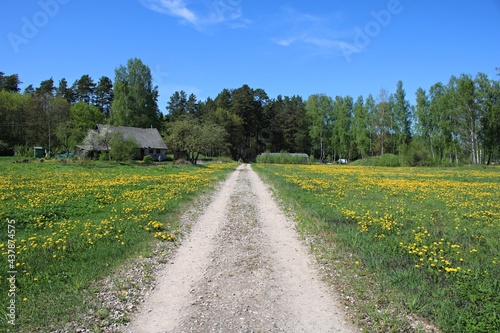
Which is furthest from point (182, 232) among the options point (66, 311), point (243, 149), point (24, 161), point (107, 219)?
point (243, 149)

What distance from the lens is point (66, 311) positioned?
5.34m

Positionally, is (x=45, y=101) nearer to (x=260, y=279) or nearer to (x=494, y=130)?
(x=260, y=279)

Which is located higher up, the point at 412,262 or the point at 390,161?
the point at 390,161

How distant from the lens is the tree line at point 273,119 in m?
67.7

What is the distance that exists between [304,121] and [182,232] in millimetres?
99006

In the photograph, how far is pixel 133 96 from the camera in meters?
87.1

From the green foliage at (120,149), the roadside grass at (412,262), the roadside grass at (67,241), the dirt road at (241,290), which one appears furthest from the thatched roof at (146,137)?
the dirt road at (241,290)

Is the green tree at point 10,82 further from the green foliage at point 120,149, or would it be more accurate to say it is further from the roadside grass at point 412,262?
the roadside grass at point 412,262

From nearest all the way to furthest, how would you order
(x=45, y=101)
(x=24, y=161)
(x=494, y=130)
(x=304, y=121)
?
(x=24, y=161) < (x=494, y=130) < (x=45, y=101) < (x=304, y=121)

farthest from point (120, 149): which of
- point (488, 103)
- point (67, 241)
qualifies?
point (488, 103)

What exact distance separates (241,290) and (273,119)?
4215 inches

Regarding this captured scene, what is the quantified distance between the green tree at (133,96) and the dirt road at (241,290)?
265 ft

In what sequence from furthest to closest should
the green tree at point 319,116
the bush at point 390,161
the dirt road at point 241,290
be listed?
the green tree at point 319,116 < the bush at point 390,161 < the dirt road at point 241,290

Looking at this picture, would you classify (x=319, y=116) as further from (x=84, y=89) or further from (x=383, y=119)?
(x=84, y=89)
